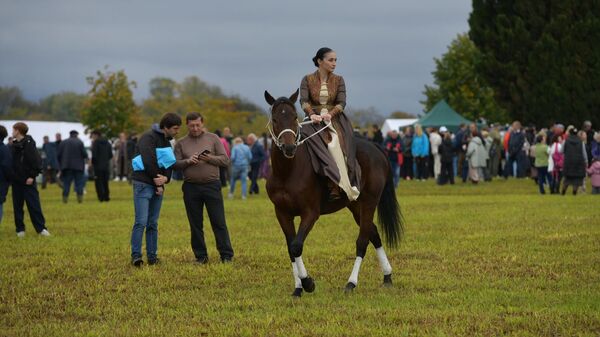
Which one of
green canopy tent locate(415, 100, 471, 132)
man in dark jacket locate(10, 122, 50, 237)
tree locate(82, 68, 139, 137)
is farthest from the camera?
tree locate(82, 68, 139, 137)

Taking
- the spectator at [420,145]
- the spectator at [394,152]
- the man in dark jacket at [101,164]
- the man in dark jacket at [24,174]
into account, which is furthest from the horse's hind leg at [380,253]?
the spectator at [420,145]

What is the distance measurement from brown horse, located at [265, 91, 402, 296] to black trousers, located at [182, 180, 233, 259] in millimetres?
3034

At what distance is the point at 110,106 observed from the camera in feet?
284

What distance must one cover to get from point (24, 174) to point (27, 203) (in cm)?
62

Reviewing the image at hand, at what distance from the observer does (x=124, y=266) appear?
563 inches

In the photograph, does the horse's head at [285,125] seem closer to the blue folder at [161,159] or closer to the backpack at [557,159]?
the blue folder at [161,159]

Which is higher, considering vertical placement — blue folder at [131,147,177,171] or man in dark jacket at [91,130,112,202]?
blue folder at [131,147,177,171]

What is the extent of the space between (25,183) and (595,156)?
19.3 m

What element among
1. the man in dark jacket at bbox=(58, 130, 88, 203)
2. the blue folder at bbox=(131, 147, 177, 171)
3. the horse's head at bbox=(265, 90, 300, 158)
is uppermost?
the horse's head at bbox=(265, 90, 300, 158)

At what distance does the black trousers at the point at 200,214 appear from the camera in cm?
1491

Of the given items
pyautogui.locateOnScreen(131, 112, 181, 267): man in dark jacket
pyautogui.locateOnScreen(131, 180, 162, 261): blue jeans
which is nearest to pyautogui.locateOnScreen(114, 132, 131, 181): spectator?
pyautogui.locateOnScreen(131, 180, 162, 261): blue jeans

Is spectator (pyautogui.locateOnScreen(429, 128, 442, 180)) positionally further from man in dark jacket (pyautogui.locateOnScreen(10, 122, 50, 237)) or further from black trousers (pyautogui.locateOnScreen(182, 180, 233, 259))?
black trousers (pyautogui.locateOnScreen(182, 180, 233, 259))

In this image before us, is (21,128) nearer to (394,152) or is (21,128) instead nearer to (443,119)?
(394,152)

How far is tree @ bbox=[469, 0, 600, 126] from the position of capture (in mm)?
50062
